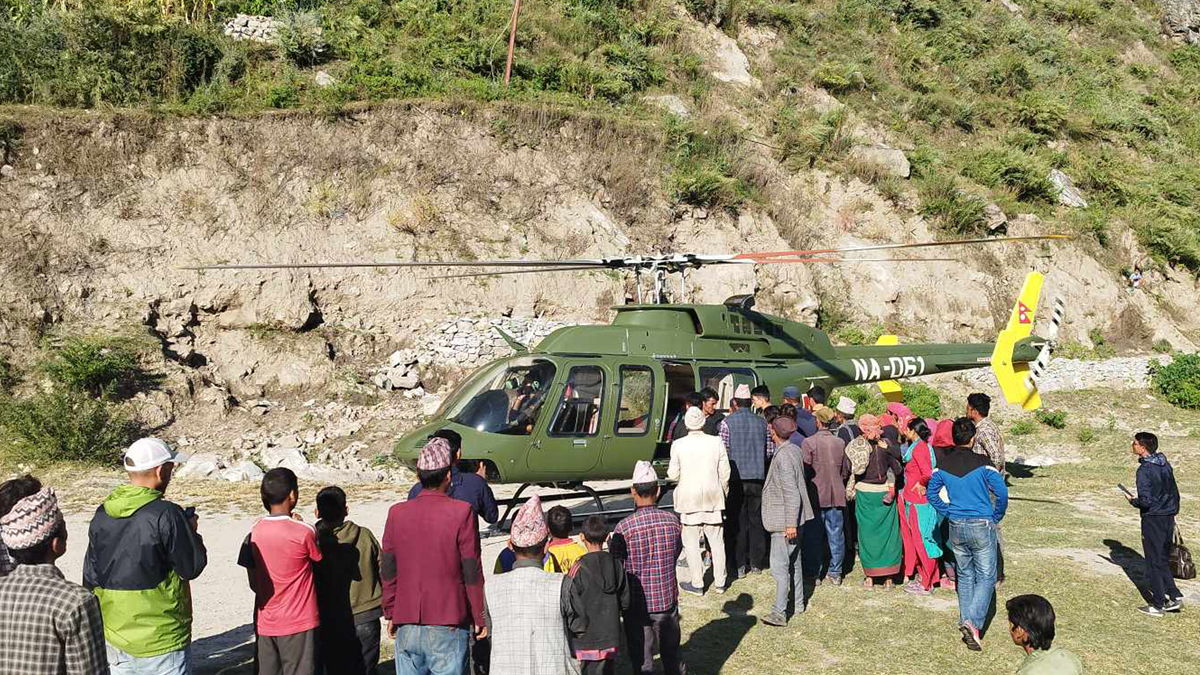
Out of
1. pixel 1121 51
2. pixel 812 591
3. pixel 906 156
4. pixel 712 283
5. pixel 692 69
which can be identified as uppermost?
pixel 1121 51

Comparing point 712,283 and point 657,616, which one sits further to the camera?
point 712,283

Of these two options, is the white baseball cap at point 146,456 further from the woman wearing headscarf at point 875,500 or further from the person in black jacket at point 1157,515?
the person in black jacket at point 1157,515

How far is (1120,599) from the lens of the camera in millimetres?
7637

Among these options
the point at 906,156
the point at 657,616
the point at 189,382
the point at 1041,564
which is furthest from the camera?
the point at 906,156

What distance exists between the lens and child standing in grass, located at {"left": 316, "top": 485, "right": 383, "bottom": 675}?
462cm

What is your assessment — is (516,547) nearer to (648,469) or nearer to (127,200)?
(648,469)

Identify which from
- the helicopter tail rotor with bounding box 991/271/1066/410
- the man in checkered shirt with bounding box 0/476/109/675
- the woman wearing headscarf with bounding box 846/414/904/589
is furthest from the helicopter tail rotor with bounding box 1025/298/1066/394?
the man in checkered shirt with bounding box 0/476/109/675

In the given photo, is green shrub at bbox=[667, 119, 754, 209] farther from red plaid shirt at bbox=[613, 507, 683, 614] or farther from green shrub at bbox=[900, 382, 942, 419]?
red plaid shirt at bbox=[613, 507, 683, 614]

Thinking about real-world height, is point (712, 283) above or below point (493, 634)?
above

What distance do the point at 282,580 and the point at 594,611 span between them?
168 centimetres

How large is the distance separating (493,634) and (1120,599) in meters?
6.60

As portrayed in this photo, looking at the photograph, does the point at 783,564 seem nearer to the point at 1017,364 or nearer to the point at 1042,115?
the point at 1017,364

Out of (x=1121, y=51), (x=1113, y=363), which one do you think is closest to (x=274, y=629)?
(x=1113, y=363)

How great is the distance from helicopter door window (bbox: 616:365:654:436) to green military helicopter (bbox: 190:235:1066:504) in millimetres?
12
